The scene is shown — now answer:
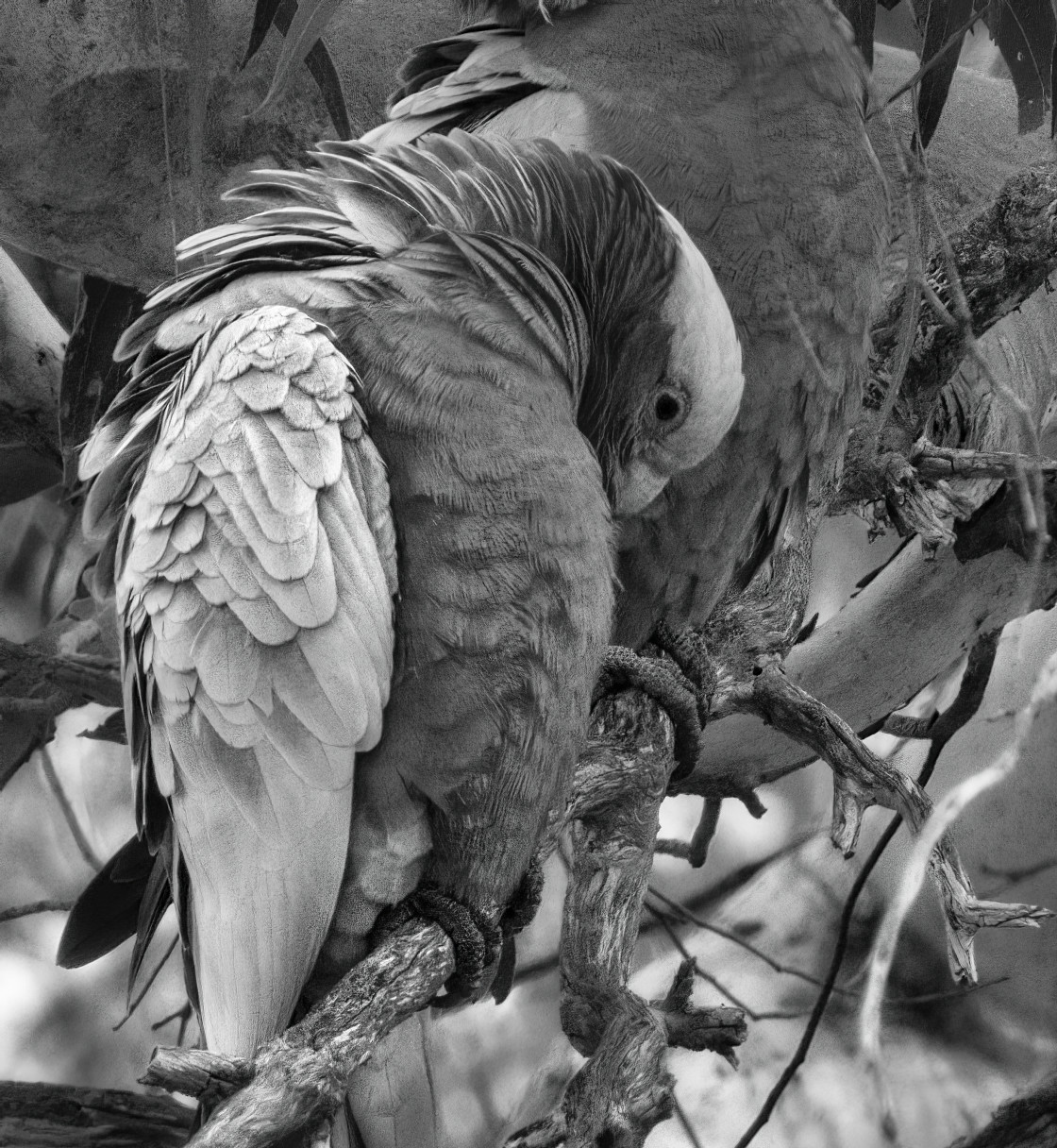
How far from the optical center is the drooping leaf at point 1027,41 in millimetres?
816

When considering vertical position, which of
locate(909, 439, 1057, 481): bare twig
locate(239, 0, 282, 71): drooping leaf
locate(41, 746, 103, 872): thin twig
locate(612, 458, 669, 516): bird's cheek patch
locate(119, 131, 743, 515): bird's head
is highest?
locate(239, 0, 282, 71): drooping leaf

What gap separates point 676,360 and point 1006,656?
1.99ft

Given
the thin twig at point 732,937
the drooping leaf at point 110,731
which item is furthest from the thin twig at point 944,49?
the drooping leaf at point 110,731

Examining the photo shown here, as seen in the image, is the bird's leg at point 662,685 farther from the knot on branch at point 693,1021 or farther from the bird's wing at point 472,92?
the bird's wing at point 472,92

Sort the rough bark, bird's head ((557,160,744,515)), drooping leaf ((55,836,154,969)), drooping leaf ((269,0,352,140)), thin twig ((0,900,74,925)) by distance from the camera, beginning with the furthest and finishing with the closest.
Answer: the rough bark
thin twig ((0,900,74,925))
drooping leaf ((269,0,352,140))
drooping leaf ((55,836,154,969))
bird's head ((557,160,744,515))

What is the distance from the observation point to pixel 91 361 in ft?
3.67

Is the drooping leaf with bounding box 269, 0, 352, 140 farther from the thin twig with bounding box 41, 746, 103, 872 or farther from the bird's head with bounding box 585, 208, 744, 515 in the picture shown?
the thin twig with bounding box 41, 746, 103, 872

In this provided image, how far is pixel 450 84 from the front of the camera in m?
0.82

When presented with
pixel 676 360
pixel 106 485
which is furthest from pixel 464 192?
pixel 106 485

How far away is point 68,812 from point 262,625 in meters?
0.65

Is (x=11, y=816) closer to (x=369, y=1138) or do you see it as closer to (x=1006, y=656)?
(x=369, y=1138)

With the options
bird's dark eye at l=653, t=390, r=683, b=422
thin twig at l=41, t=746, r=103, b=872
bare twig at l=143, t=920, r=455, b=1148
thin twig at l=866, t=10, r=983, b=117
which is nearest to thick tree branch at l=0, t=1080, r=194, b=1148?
thin twig at l=41, t=746, r=103, b=872

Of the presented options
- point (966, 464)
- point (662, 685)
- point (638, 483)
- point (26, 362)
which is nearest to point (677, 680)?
point (662, 685)

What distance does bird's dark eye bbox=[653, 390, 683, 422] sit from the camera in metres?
0.72
